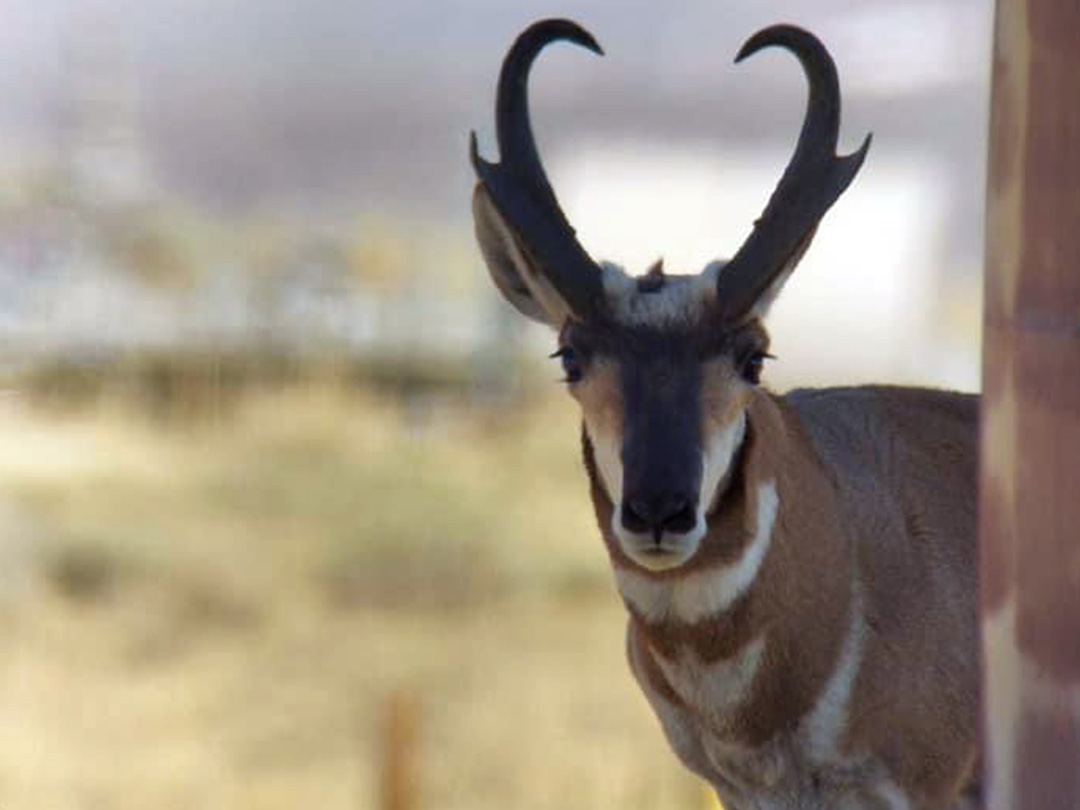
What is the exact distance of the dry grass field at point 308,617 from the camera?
18.7 metres

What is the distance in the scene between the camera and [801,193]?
4.93 m

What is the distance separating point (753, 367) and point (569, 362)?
15.7 inches

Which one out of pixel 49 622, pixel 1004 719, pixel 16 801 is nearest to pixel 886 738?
pixel 1004 719

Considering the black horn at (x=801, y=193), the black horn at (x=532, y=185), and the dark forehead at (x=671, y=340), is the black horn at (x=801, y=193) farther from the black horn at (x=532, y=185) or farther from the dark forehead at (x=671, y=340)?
the black horn at (x=532, y=185)

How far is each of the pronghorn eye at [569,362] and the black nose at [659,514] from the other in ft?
1.62

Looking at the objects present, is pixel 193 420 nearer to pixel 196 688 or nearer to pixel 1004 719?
pixel 196 688

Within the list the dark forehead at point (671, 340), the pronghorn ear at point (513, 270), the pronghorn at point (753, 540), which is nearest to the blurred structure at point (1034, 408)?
the pronghorn at point (753, 540)

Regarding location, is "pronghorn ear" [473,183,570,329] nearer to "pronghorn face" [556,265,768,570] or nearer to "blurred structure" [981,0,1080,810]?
"pronghorn face" [556,265,768,570]

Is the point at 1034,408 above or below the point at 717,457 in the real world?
above

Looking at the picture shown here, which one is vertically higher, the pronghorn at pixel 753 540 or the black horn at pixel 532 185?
the black horn at pixel 532 185

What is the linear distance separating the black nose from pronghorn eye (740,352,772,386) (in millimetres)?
420

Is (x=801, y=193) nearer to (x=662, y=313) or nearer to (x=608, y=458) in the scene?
(x=662, y=313)

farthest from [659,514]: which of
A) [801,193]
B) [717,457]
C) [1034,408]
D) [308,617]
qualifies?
[308,617]

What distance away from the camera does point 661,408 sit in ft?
15.6
